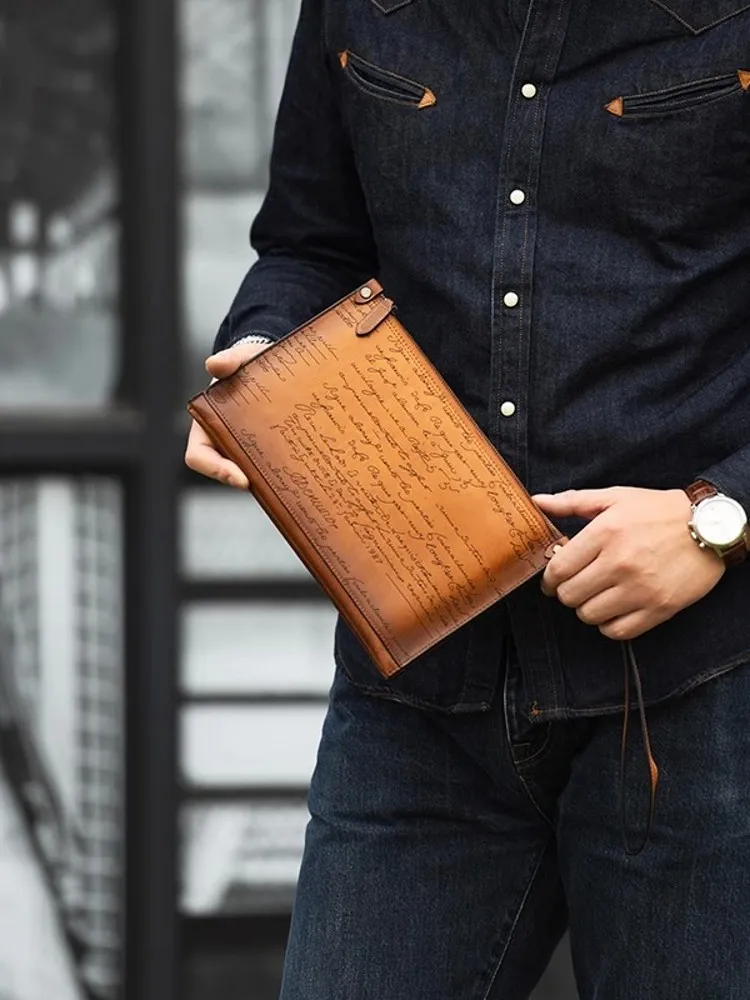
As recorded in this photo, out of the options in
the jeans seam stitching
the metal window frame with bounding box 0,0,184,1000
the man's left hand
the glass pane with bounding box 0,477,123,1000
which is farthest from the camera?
the glass pane with bounding box 0,477,123,1000

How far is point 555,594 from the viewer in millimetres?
1479

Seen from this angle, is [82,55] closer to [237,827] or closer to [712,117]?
[237,827]

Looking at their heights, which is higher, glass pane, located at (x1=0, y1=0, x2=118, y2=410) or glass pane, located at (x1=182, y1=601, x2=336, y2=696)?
glass pane, located at (x1=0, y1=0, x2=118, y2=410)

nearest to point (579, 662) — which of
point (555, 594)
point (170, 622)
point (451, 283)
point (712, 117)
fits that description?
point (555, 594)

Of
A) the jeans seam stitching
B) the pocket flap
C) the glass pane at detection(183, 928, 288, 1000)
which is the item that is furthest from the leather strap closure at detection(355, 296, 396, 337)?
the glass pane at detection(183, 928, 288, 1000)

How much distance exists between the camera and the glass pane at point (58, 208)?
300 centimetres

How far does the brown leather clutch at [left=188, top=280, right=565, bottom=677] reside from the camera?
1489mm

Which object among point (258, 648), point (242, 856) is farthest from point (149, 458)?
point (242, 856)

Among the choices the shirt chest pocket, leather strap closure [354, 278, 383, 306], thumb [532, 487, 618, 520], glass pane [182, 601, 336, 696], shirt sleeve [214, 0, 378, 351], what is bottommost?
glass pane [182, 601, 336, 696]

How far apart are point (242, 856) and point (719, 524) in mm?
1874

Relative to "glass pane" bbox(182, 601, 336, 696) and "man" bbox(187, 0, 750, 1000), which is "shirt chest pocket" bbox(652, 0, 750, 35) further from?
"glass pane" bbox(182, 601, 336, 696)

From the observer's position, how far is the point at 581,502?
146 cm

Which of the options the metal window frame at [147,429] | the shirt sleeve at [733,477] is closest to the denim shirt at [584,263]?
the shirt sleeve at [733,477]

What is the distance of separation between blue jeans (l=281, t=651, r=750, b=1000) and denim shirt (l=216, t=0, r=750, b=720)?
0.04m
